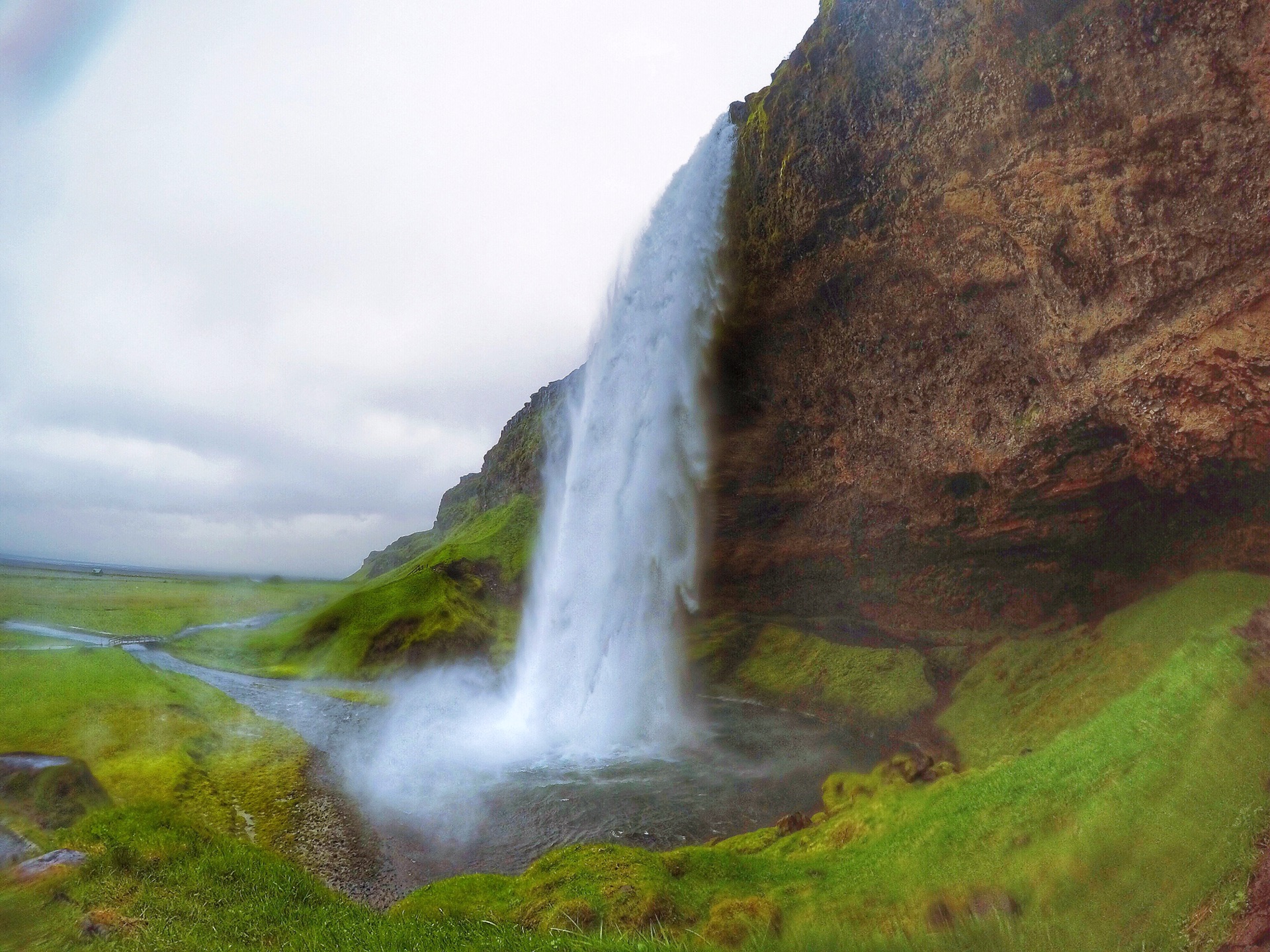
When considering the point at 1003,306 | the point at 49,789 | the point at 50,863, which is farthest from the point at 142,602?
the point at 1003,306

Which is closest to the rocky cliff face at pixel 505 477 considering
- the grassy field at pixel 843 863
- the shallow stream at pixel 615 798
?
the shallow stream at pixel 615 798

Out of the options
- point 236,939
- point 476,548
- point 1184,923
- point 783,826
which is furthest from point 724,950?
point 476,548

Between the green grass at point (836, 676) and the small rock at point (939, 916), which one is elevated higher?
the small rock at point (939, 916)

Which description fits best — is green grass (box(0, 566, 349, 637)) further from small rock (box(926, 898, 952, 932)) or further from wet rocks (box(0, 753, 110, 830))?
small rock (box(926, 898, 952, 932))

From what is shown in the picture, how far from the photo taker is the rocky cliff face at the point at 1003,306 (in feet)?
54.4

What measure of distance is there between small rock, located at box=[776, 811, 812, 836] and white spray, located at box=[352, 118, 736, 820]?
14.2m

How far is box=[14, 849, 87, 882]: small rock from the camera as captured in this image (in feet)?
29.7

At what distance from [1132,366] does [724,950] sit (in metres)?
20.5

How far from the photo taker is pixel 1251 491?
19969 mm

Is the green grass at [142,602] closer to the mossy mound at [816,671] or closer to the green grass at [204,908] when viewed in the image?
the green grass at [204,908]

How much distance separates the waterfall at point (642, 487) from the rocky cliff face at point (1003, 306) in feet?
7.63

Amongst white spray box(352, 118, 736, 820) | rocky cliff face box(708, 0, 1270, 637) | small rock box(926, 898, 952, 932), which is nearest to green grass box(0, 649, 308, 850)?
white spray box(352, 118, 736, 820)

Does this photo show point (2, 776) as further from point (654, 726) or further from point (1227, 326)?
point (1227, 326)

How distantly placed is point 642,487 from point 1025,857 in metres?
27.5
